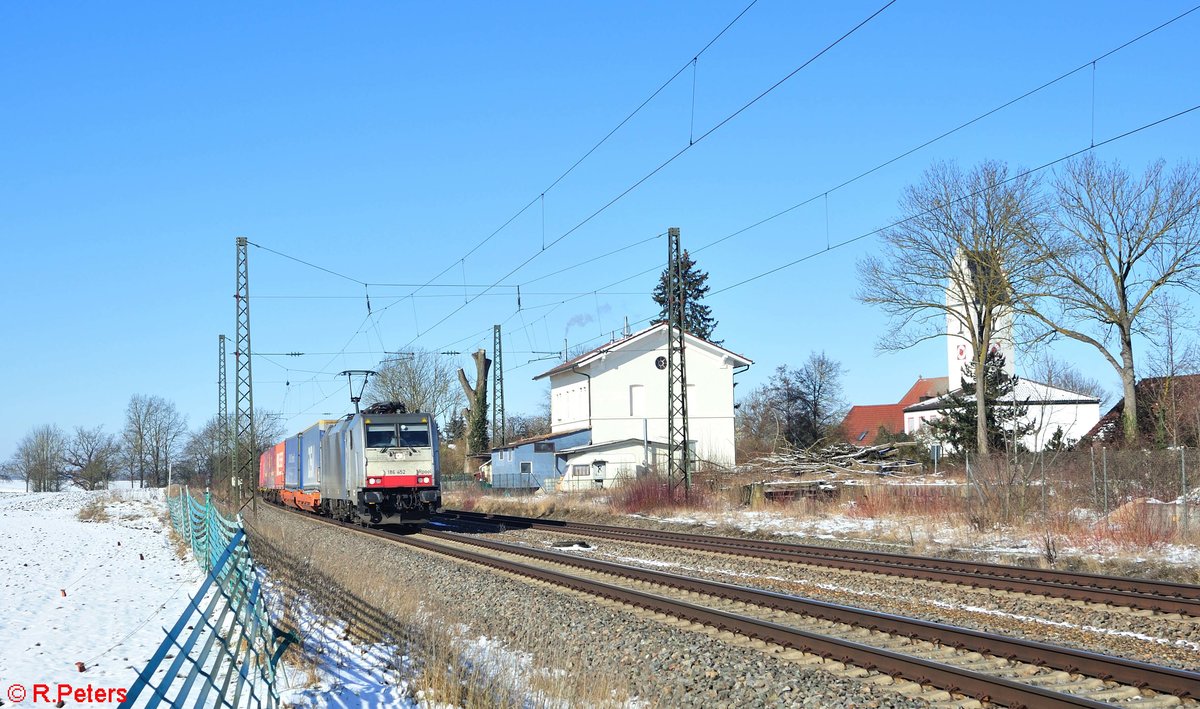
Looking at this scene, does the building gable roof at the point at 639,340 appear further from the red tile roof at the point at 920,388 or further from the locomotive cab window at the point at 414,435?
the red tile roof at the point at 920,388

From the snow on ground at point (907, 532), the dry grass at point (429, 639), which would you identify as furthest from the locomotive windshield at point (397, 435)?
the dry grass at point (429, 639)

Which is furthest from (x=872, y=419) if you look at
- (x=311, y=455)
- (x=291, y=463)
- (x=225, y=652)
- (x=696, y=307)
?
(x=225, y=652)

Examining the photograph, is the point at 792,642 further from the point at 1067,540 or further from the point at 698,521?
the point at 698,521

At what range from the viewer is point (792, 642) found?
9.96m

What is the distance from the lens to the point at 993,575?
1470cm

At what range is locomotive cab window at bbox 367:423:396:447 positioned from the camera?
28312 millimetres

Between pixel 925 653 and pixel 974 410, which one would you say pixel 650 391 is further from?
pixel 925 653

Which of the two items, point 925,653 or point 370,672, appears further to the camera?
point 925,653

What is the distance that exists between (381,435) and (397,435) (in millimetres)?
429

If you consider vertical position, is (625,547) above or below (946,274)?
below

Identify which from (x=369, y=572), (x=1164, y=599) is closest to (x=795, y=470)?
(x=369, y=572)

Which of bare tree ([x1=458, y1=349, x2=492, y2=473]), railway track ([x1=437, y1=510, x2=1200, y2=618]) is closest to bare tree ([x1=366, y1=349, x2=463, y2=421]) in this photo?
bare tree ([x1=458, y1=349, x2=492, y2=473])

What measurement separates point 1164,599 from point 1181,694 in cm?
440

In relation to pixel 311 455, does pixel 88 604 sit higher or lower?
lower
